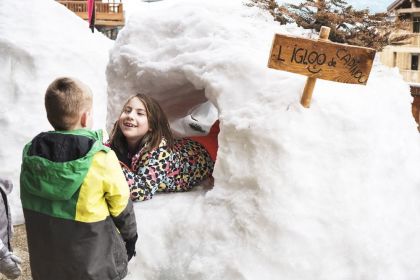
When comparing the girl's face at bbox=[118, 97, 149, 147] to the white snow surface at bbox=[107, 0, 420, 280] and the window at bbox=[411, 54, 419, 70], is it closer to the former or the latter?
the white snow surface at bbox=[107, 0, 420, 280]

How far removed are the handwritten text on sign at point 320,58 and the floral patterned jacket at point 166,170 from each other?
96cm

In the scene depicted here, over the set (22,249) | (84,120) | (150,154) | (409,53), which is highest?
(409,53)

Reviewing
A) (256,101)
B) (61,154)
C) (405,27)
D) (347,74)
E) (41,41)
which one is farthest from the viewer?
(41,41)

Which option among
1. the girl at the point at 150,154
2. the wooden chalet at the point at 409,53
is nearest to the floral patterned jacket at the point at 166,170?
the girl at the point at 150,154

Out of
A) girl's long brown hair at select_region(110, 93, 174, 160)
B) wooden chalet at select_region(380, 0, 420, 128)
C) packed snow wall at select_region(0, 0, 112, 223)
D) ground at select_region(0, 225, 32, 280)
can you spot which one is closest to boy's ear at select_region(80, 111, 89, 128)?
girl's long brown hair at select_region(110, 93, 174, 160)

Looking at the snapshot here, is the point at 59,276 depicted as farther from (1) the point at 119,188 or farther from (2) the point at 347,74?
(2) the point at 347,74

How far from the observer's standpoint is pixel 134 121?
2.83 metres

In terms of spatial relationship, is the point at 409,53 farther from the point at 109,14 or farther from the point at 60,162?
the point at 60,162

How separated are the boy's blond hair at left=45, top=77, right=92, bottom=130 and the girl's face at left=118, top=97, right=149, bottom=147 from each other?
2.75ft

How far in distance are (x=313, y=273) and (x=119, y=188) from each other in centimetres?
101

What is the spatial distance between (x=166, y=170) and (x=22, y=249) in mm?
2088

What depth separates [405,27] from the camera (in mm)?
2756

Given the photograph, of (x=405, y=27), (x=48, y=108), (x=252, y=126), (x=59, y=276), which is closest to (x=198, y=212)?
(x=252, y=126)

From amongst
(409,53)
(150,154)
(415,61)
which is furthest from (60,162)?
(415,61)
